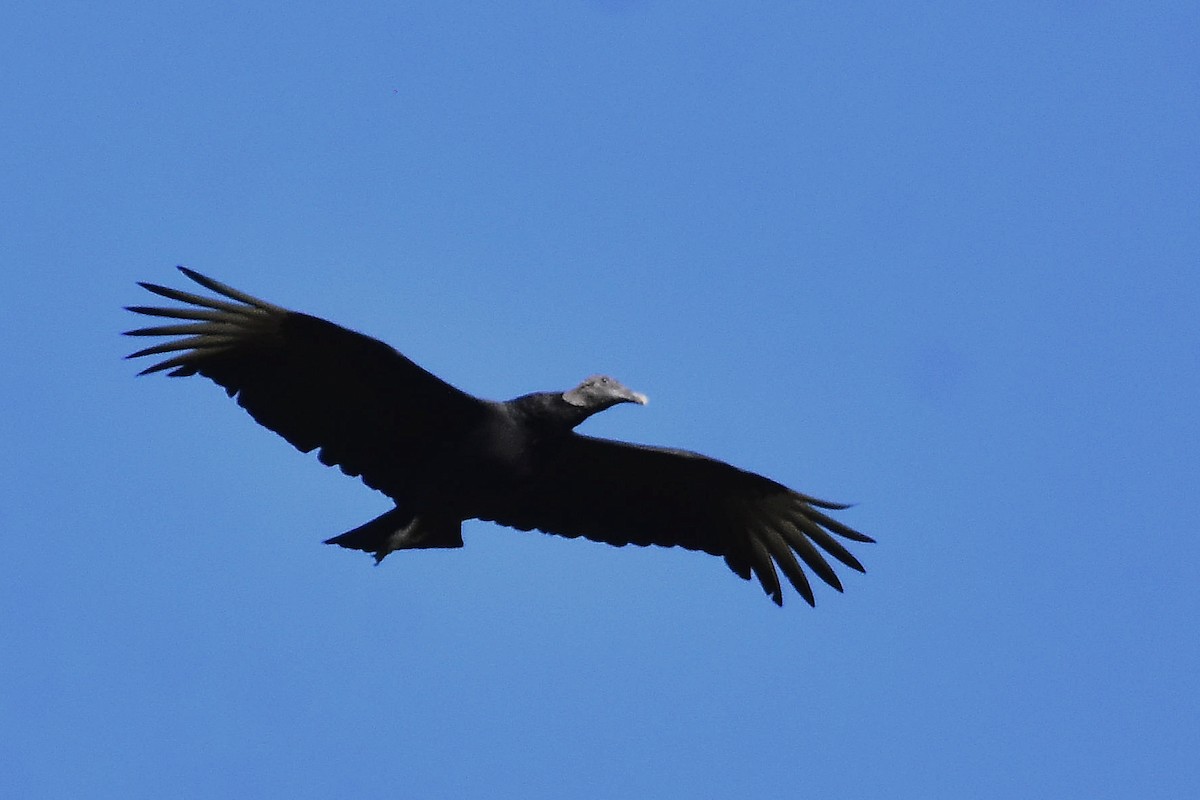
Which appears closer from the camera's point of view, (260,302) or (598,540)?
(260,302)

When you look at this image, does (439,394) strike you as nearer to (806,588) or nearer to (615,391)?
(615,391)

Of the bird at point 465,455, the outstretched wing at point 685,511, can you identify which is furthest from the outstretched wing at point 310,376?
the outstretched wing at point 685,511

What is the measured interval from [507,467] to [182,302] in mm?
1744

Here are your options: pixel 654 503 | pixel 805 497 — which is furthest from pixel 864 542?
pixel 654 503

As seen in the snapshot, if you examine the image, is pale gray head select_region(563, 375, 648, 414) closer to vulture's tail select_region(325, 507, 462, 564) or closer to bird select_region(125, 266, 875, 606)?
bird select_region(125, 266, 875, 606)

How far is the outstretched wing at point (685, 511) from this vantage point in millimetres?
9773

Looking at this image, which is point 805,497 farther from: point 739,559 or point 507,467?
point 507,467

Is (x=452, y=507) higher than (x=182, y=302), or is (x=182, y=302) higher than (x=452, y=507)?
(x=182, y=302)

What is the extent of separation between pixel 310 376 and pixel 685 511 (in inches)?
83.3

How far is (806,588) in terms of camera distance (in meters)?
10.1

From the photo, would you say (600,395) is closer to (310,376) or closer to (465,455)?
(465,455)

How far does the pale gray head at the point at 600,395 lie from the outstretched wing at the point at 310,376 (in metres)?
0.46

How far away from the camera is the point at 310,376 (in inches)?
365

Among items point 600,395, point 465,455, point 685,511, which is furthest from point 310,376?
point 685,511
